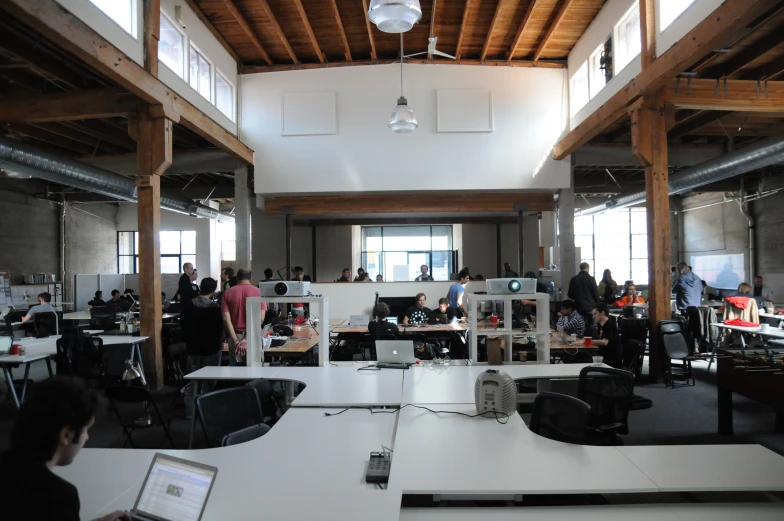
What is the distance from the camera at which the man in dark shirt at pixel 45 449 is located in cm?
144

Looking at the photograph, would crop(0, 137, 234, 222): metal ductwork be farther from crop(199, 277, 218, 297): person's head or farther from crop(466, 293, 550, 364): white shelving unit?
crop(466, 293, 550, 364): white shelving unit

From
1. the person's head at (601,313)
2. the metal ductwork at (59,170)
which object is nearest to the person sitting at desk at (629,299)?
the person's head at (601,313)

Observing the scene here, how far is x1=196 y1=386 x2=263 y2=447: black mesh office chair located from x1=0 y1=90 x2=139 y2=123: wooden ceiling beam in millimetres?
5129

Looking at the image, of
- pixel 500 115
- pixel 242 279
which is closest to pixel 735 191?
pixel 500 115

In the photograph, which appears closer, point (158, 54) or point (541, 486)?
point (541, 486)

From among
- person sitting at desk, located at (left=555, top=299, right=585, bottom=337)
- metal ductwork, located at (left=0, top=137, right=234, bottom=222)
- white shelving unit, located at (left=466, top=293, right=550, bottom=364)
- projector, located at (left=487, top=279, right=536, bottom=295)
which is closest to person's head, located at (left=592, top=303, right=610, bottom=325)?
person sitting at desk, located at (left=555, top=299, right=585, bottom=337)

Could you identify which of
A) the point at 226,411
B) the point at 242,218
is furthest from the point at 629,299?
the point at 226,411

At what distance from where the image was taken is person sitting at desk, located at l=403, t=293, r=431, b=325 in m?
8.05

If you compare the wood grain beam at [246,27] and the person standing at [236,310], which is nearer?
the person standing at [236,310]

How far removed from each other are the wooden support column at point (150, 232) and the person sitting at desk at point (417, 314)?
145 inches

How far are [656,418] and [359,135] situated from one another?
7231mm

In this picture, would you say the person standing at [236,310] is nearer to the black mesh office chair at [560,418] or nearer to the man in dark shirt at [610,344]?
the black mesh office chair at [560,418]

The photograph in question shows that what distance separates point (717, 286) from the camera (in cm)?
1530

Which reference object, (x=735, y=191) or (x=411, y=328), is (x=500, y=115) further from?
(x=735, y=191)
